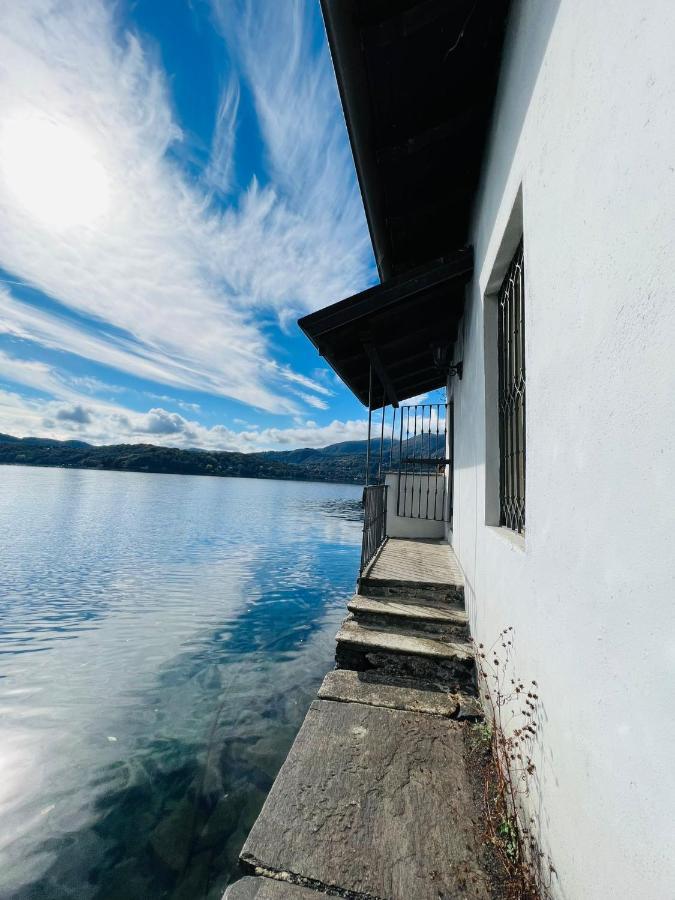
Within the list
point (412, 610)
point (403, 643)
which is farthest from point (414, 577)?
point (403, 643)

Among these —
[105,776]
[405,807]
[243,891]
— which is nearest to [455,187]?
[405,807]

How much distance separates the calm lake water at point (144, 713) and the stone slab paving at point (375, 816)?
1033mm

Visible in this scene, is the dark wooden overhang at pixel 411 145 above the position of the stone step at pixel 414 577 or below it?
above

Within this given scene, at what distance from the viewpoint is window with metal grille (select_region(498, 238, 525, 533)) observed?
2.60 m

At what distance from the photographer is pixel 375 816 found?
204 centimetres

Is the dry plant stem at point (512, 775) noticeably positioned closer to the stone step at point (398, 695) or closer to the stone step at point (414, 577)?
the stone step at point (398, 695)

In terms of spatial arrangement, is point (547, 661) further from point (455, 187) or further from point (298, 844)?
point (455, 187)

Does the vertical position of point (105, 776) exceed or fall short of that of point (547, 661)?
it falls short

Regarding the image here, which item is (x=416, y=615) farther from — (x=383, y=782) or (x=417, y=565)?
(x=383, y=782)

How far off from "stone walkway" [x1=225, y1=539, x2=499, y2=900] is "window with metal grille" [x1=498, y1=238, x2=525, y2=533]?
1441 millimetres

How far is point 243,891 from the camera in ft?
5.40

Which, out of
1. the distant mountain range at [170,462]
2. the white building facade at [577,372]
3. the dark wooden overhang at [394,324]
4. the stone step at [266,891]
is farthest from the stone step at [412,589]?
the distant mountain range at [170,462]

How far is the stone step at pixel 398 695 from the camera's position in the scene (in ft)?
9.74

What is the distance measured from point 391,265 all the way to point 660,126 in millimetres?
4674
